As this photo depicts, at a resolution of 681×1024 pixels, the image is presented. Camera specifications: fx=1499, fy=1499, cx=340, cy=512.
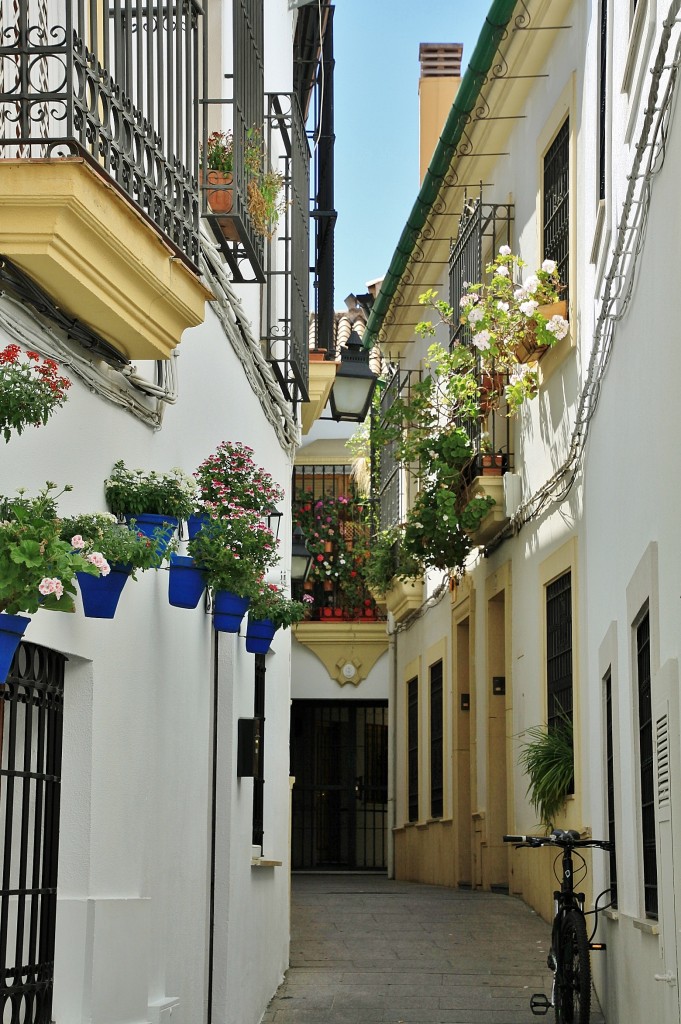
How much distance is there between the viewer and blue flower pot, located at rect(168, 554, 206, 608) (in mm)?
6879

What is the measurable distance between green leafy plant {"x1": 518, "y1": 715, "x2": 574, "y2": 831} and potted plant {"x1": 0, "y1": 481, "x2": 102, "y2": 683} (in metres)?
7.76

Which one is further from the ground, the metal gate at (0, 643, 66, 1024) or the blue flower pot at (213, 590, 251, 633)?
the blue flower pot at (213, 590, 251, 633)

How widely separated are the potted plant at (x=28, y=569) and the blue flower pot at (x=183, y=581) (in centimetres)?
252

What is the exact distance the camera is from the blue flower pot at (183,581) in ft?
22.6

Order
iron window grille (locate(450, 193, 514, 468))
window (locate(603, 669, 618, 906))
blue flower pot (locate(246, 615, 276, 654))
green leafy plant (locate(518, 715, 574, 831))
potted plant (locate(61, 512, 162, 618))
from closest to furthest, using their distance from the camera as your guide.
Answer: potted plant (locate(61, 512, 162, 618)) → window (locate(603, 669, 618, 906)) → blue flower pot (locate(246, 615, 276, 654)) → green leafy plant (locate(518, 715, 574, 831)) → iron window grille (locate(450, 193, 514, 468))

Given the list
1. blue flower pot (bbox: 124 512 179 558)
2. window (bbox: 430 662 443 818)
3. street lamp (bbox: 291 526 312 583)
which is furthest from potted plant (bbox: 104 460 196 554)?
window (bbox: 430 662 443 818)

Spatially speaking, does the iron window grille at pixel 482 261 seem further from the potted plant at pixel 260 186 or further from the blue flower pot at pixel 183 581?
the blue flower pot at pixel 183 581

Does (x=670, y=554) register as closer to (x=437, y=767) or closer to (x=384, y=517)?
(x=437, y=767)

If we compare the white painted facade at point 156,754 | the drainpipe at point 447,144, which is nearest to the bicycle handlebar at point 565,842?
the white painted facade at point 156,754

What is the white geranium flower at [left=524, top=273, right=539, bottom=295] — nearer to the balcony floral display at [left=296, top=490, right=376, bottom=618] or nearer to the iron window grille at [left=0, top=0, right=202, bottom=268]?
the iron window grille at [left=0, top=0, right=202, bottom=268]

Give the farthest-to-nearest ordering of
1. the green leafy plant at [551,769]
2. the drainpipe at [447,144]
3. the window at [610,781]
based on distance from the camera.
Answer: the drainpipe at [447,144] < the green leafy plant at [551,769] < the window at [610,781]

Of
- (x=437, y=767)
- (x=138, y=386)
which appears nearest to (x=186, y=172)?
(x=138, y=386)

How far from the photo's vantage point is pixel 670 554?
229 inches

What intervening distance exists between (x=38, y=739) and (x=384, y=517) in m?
17.5
